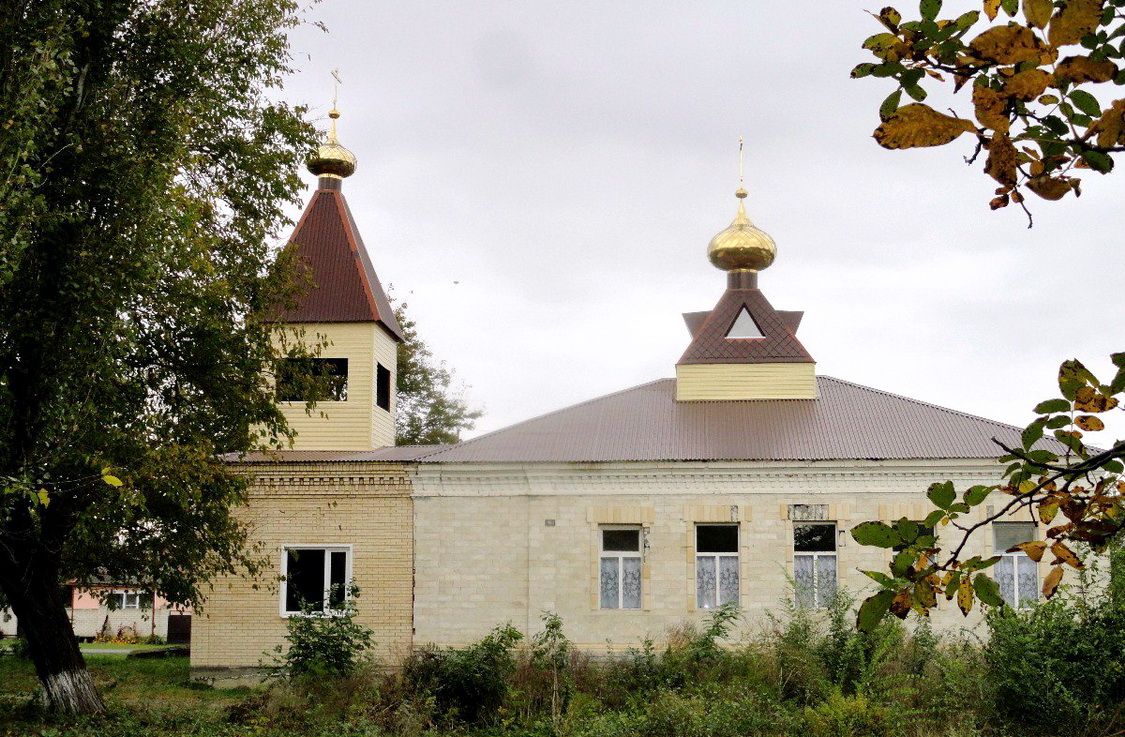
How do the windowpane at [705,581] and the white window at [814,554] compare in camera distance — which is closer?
the white window at [814,554]

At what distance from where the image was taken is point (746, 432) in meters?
21.3

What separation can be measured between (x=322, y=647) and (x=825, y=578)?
8.56 metres

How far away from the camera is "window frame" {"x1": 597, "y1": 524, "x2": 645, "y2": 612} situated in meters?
20.3

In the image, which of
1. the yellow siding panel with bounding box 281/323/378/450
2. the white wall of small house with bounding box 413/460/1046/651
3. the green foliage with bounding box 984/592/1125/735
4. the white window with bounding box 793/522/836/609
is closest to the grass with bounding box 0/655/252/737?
the white wall of small house with bounding box 413/460/1046/651

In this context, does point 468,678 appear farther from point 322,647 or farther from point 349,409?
point 349,409

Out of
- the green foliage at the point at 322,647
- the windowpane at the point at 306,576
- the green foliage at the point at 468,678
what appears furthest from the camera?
the windowpane at the point at 306,576

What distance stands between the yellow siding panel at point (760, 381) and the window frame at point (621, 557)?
3451mm

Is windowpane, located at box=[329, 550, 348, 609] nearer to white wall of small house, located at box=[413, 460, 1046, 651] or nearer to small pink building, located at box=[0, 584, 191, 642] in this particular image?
white wall of small house, located at box=[413, 460, 1046, 651]

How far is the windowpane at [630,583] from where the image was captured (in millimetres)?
20344

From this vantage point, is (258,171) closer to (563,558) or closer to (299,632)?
(299,632)

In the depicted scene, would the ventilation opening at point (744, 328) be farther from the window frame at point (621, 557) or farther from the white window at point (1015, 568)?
the white window at point (1015, 568)

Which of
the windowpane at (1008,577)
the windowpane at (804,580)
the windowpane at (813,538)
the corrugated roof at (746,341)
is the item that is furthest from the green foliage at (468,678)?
the windowpane at (1008,577)

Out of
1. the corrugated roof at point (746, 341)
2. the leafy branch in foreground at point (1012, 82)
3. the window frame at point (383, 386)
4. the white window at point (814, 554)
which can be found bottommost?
the white window at point (814, 554)

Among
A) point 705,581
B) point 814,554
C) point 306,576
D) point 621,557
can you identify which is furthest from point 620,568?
point 306,576
